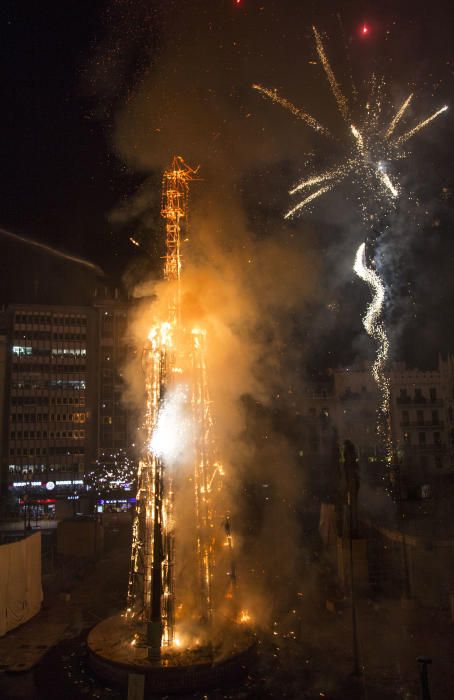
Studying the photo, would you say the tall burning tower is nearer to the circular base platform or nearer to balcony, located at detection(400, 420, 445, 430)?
the circular base platform

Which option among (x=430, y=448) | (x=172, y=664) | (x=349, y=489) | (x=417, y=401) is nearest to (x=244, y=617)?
(x=172, y=664)

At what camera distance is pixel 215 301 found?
55.5ft

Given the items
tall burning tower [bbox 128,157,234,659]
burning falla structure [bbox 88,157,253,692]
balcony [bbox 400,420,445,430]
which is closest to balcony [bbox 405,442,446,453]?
balcony [bbox 400,420,445,430]

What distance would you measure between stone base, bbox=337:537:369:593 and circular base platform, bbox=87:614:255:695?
5.38 meters

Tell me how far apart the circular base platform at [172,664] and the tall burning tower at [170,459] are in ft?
1.18

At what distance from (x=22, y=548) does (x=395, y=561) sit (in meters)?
10.8

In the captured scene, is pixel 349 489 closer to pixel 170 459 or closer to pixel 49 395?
pixel 170 459

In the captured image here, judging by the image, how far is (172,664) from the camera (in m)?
10.4

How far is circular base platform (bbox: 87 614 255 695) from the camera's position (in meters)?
10.2

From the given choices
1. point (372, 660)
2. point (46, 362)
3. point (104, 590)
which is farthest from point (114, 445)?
point (372, 660)

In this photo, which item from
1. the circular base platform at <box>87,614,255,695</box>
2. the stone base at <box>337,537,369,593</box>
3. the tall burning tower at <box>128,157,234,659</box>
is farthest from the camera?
the stone base at <box>337,537,369,593</box>

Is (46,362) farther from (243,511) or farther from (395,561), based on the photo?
(395,561)

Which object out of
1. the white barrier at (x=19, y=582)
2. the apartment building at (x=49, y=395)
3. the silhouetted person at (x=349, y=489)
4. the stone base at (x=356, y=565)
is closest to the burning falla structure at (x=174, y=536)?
the white barrier at (x=19, y=582)

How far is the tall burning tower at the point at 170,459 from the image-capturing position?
11297 millimetres
